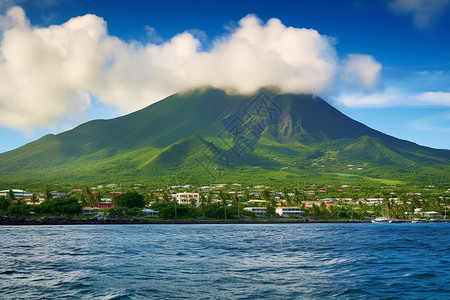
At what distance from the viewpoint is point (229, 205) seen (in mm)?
122062

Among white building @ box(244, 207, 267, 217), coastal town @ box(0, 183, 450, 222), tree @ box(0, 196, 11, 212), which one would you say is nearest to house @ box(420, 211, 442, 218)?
coastal town @ box(0, 183, 450, 222)

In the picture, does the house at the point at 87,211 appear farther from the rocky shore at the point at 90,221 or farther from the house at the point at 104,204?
the rocky shore at the point at 90,221

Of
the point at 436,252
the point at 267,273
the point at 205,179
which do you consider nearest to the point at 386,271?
the point at 267,273

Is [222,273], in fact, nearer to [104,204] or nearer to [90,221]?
[90,221]

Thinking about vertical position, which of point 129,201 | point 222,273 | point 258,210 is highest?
point 129,201

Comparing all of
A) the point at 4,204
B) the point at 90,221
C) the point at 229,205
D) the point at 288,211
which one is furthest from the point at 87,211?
the point at 288,211

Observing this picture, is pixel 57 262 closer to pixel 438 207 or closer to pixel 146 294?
pixel 146 294

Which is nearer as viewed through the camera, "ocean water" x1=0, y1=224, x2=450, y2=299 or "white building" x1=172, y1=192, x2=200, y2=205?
"ocean water" x1=0, y1=224, x2=450, y2=299

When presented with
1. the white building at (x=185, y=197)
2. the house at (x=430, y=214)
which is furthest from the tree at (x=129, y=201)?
the house at (x=430, y=214)

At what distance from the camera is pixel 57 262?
86.1ft

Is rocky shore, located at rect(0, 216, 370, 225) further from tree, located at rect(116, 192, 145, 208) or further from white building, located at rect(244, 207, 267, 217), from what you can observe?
tree, located at rect(116, 192, 145, 208)

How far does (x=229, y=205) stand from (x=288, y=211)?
16181 millimetres

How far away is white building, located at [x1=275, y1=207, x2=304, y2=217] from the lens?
118500 millimetres

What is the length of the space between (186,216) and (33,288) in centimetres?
8375
